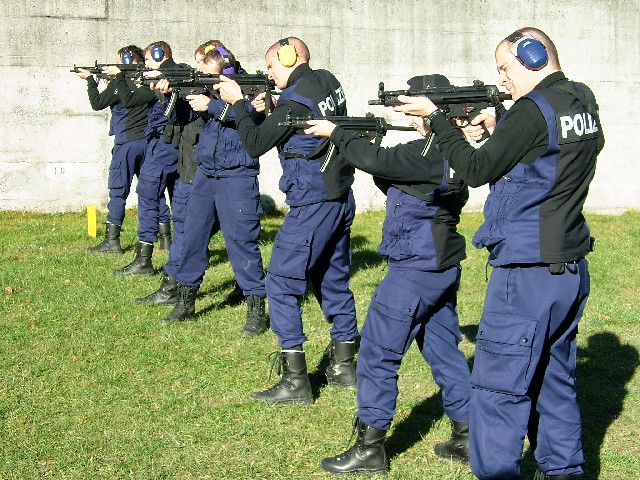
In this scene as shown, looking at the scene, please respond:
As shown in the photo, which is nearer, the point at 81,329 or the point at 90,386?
the point at 90,386

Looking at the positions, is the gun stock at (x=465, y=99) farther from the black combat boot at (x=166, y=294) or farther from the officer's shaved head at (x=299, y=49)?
the black combat boot at (x=166, y=294)

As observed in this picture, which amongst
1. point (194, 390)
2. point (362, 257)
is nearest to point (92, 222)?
point (362, 257)

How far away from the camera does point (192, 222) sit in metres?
7.75

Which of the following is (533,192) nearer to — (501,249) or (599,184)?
(501,249)

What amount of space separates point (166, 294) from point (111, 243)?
2530 millimetres

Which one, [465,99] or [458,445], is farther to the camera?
[458,445]

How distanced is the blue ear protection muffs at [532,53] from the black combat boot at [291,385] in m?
2.75

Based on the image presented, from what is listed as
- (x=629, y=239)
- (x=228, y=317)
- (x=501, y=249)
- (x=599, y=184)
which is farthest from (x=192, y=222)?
(x=599, y=184)

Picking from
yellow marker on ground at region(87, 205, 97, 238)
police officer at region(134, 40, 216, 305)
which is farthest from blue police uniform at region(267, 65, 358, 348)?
yellow marker on ground at region(87, 205, 97, 238)

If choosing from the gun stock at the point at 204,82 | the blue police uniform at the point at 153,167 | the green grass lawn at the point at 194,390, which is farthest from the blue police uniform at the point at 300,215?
the blue police uniform at the point at 153,167

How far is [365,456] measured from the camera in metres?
4.92

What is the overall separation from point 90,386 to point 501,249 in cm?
331

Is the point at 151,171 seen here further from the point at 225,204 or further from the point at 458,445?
the point at 458,445

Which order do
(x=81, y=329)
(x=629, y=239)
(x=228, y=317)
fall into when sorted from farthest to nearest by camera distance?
(x=629, y=239)
(x=228, y=317)
(x=81, y=329)
